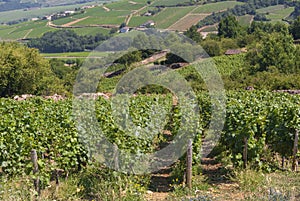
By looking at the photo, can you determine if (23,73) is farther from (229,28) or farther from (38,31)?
(38,31)

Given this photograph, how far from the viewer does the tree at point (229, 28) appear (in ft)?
246

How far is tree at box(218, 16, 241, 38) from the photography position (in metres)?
75.0

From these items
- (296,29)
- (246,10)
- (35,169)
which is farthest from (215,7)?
(35,169)

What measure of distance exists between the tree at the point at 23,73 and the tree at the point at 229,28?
153 ft

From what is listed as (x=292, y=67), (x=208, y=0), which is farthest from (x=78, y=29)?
(x=292, y=67)

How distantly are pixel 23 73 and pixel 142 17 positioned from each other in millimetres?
93759

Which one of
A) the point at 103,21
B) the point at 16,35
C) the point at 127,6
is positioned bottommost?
the point at 16,35

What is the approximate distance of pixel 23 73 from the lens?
33406 mm

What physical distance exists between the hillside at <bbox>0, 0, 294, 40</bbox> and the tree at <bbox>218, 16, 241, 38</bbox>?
85.1 feet

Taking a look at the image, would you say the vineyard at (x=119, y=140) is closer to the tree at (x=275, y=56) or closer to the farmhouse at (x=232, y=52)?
the tree at (x=275, y=56)

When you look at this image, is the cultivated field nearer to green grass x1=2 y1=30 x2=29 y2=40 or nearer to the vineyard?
green grass x1=2 y1=30 x2=29 y2=40

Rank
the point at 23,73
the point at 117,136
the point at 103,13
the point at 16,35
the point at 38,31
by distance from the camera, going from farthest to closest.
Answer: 1. the point at 103,13
2. the point at 38,31
3. the point at 16,35
4. the point at 23,73
5. the point at 117,136

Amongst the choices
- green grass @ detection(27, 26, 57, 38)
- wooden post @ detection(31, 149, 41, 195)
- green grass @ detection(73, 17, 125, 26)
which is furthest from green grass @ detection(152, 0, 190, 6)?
wooden post @ detection(31, 149, 41, 195)

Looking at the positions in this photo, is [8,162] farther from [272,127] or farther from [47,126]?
[272,127]
